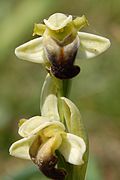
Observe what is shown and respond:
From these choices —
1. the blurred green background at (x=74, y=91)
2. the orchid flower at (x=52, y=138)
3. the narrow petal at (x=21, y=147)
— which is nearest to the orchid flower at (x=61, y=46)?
the orchid flower at (x=52, y=138)

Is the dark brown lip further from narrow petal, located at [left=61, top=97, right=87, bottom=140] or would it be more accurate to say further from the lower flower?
narrow petal, located at [left=61, top=97, right=87, bottom=140]

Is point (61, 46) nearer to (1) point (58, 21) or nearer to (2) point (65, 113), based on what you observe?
(1) point (58, 21)

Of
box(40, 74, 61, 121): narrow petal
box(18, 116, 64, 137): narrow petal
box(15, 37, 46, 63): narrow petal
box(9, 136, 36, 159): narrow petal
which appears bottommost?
box(9, 136, 36, 159): narrow petal

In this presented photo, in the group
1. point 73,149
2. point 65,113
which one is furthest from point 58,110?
point 73,149

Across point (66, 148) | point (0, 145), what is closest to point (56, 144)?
point (66, 148)

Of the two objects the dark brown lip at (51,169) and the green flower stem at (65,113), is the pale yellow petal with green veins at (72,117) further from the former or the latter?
the dark brown lip at (51,169)

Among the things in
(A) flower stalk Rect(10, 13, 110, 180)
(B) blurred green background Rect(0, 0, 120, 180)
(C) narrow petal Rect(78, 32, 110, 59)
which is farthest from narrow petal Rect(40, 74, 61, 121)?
(B) blurred green background Rect(0, 0, 120, 180)
